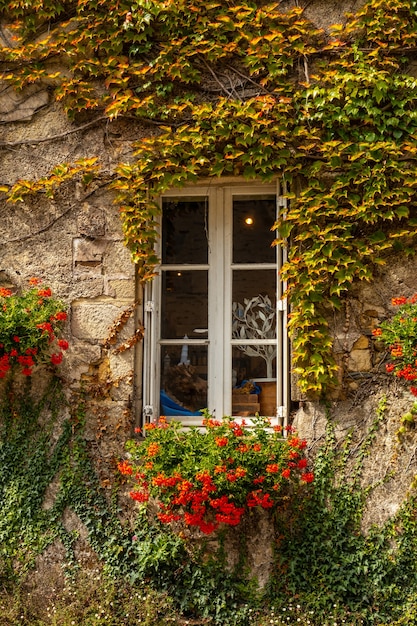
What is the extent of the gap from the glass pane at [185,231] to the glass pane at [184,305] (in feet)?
0.37

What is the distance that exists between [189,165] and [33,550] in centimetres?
258

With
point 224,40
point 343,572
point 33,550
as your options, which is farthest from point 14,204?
point 343,572

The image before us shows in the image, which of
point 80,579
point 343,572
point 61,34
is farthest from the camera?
point 61,34

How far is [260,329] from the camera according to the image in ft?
13.8

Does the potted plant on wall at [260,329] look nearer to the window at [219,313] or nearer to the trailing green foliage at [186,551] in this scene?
the window at [219,313]

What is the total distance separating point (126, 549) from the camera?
3910 millimetres

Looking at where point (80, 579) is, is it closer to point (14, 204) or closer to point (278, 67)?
point (14, 204)

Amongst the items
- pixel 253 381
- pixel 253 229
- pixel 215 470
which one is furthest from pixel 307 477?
pixel 253 229

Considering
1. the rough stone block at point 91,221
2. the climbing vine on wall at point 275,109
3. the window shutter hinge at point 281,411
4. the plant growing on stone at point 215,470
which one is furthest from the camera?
the rough stone block at point 91,221

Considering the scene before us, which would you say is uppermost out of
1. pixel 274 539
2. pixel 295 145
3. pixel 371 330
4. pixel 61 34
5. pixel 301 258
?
pixel 61 34

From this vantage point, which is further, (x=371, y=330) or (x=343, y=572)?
(x=371, y=330)

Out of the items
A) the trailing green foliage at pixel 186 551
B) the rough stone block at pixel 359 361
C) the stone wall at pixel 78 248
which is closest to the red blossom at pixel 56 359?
the stone wall at pixel 78 248

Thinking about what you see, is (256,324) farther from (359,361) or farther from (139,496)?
(139,496)

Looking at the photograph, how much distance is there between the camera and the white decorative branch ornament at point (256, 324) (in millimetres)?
4176
